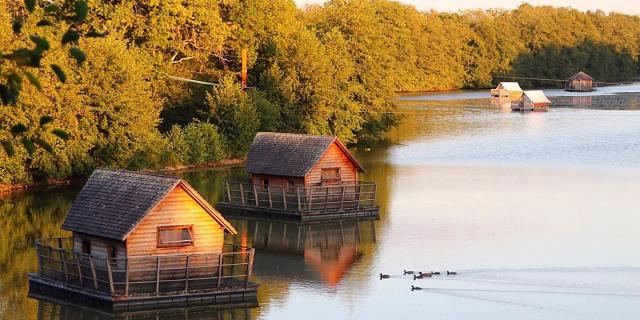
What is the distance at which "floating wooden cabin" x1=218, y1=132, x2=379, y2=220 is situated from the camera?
47906mm

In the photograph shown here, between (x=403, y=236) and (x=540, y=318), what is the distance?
13725 millimetres

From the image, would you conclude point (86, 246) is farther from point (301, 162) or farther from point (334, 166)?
point (334, 166)

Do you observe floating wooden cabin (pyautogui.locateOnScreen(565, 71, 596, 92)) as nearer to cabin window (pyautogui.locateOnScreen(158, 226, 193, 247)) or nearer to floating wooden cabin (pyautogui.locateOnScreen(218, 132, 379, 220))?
floating wooden cabin (pyautogui.locateOnScreen(218, 132, 379, 220))

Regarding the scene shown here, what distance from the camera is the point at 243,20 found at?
83.3 metres

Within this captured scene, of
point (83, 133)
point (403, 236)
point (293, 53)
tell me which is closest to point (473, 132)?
point (293, 53)

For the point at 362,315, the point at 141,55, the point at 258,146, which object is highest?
the point at 141,55

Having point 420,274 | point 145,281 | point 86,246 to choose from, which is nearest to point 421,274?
point 420,274

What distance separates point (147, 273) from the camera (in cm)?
3078

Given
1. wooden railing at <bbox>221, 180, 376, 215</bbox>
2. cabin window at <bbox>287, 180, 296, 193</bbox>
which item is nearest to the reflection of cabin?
wooden railing at <bbox>221, 180, 376, 215</bbox>

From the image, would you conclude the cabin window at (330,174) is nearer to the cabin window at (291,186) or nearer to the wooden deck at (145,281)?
the cabin window at (291,186)

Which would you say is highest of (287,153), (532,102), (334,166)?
(532,102)

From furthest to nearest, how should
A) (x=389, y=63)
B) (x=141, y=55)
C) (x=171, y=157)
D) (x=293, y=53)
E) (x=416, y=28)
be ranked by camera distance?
(x=416, y=28), (x=389, y=63), (x=293, y=53), (x=141, y=55), (x=171, y=157)

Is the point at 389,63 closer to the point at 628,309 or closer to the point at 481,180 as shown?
the point at 481,180

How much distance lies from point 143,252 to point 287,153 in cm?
1881
